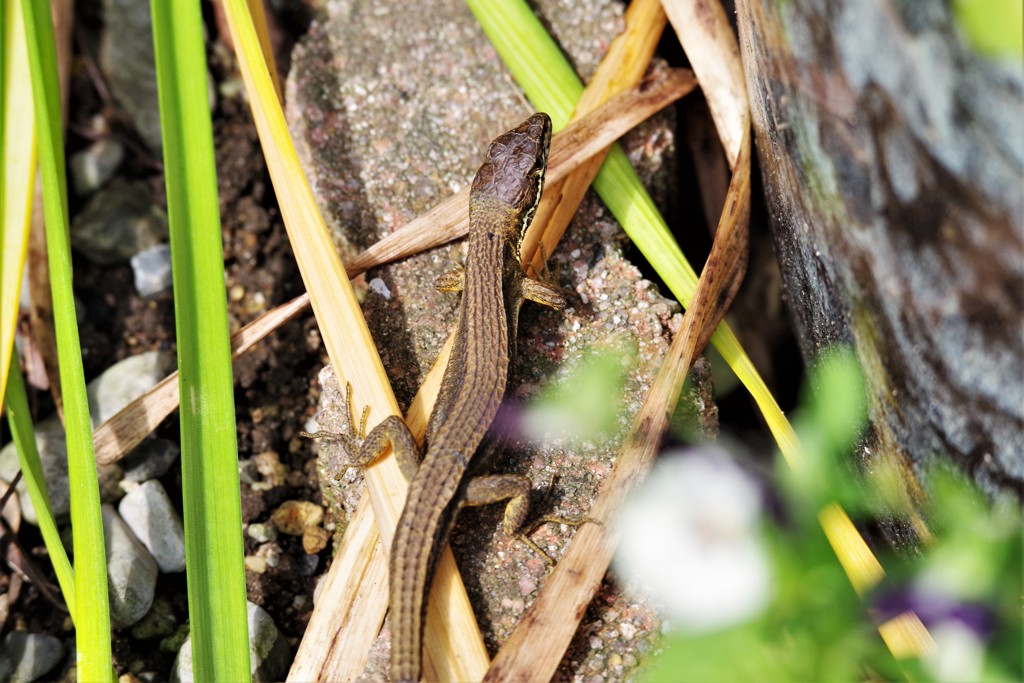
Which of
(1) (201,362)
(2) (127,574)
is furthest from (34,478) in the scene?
(1) (201,362)

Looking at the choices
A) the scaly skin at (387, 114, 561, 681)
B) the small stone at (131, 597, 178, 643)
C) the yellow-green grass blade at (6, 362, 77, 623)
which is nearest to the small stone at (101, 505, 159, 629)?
the small stone at (131, 597, 178, 643)

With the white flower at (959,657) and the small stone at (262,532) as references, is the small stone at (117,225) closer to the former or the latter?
the small stone at (262,532)

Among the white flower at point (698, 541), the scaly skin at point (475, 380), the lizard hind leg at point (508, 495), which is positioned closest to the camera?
the white flower at point (698, 541)

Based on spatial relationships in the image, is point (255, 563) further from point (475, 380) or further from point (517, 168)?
point (517, 168)

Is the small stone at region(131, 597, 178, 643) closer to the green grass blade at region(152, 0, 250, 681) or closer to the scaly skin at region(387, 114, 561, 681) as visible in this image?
the green grass blade at region(152, 0, 250, 681)

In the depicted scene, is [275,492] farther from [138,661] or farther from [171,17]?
[171,17]

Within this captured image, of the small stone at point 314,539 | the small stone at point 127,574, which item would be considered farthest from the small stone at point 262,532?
the small stone at point 127,574
